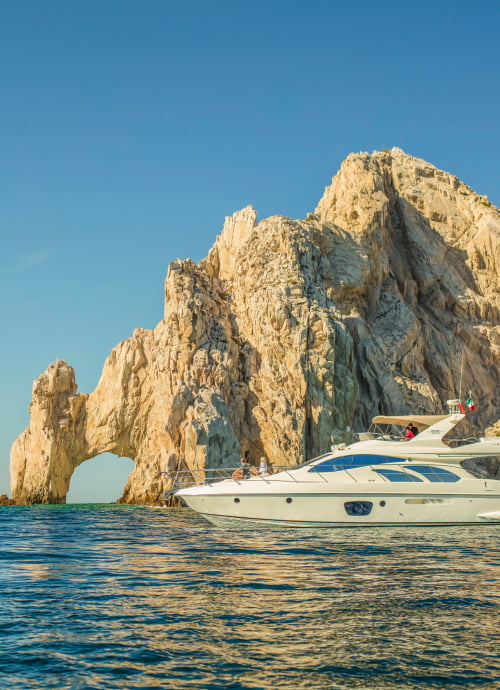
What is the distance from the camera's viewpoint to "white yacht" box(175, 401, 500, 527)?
23281mm

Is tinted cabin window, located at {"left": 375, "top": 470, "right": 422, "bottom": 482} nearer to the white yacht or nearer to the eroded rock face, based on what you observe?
the white yacht

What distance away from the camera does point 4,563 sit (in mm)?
16594

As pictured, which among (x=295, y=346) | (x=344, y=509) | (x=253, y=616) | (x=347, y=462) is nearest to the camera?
(x=253, y=616)

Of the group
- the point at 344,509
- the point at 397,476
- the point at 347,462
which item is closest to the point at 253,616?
the point at 344,509

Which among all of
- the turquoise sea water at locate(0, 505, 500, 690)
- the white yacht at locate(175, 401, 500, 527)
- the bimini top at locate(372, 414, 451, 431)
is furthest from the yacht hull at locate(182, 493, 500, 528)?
the turquoise sea water at locate(0, 505, 500, 690)

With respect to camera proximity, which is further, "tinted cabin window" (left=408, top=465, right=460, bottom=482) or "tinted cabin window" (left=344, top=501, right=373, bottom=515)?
"tinted cabin window" (left=408, top=465, right=460, bottom=482)

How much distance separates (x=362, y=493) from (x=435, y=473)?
2.87 m

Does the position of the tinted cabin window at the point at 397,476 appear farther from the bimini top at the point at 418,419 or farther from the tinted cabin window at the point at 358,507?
the bimini top at the point at 418,419

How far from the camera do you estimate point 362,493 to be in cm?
2331

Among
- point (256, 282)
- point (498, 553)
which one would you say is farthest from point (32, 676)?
point (256, 282)

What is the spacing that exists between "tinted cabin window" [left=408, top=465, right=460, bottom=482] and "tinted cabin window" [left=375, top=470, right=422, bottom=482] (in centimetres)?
28

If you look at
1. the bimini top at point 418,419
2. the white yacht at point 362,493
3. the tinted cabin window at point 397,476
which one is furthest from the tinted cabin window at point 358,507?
the bimini top at point 418,419

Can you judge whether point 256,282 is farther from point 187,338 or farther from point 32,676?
point 32,676

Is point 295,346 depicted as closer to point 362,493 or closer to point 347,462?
point 347,462
